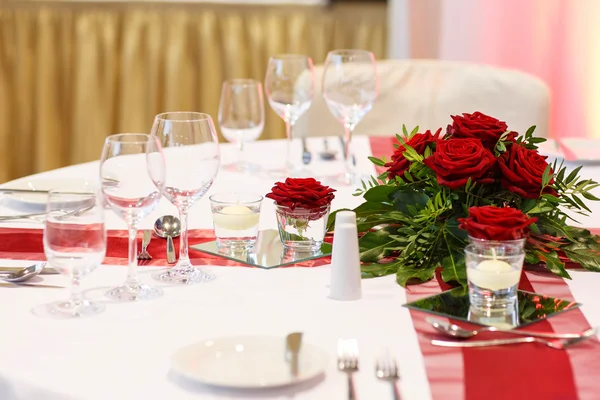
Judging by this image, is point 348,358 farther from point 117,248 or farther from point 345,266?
point 117,248

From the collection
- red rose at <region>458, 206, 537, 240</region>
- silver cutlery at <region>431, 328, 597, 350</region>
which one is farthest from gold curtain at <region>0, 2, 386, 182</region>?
silver cutlery at <region>431, 328, 597, 350</region>

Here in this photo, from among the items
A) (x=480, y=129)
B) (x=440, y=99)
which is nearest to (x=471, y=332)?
(x=480, y=129)

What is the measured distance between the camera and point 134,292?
936 millimetres

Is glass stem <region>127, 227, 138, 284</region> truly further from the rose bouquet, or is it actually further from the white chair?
the white chair

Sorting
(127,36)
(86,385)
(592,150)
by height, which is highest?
(127,36)

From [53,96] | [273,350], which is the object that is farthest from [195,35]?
[273,350]

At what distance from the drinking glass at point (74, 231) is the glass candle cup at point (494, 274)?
0.38 meters

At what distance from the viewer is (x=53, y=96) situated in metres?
3.37

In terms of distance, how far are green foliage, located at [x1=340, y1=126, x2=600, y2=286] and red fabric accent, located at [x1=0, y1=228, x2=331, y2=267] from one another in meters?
0.08

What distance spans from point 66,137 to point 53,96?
0.18m

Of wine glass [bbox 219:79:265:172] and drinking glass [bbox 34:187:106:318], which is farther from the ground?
wine glass [bbox 219:79:265:172]

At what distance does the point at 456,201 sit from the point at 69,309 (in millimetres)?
469

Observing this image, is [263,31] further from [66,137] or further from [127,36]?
[66,137]

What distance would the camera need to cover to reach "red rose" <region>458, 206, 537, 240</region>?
34.2 inches
